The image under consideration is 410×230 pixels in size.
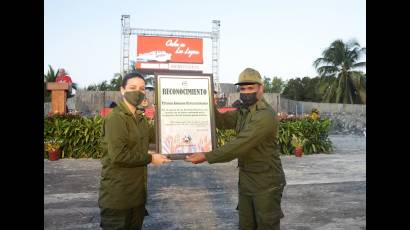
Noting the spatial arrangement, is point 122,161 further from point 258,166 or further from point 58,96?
point 58,96

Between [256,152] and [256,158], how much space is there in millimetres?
57

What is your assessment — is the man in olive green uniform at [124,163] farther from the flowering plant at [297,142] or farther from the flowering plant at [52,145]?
Result: the flowering plant at [297,142]

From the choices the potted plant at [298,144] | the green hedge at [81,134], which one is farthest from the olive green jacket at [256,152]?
the potted plant at [298,144]

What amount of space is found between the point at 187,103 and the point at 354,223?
3356mm

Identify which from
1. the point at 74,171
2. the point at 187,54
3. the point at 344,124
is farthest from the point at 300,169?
the point at 187,54

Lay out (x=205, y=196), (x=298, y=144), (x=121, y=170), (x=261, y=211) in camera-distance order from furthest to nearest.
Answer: (x=298, y=144) < (x=205, y=196) < (x=261, y=211) < (x=121, y=170)

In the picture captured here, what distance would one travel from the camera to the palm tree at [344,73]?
1742 inches

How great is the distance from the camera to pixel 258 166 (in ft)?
12.4

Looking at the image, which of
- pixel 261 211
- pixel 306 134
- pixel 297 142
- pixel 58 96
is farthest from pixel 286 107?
pixel 261 211

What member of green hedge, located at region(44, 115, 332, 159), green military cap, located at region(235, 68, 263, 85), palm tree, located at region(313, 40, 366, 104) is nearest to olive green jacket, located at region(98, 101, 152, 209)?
green military cap, located at region(235, 68, 263, 85)

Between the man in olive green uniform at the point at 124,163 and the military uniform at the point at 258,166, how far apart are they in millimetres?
757

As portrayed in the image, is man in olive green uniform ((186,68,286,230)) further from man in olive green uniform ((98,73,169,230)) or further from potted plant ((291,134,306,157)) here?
potted plant ((291,134,306,157))

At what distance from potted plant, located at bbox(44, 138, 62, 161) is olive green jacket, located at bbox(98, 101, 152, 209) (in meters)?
9.40
